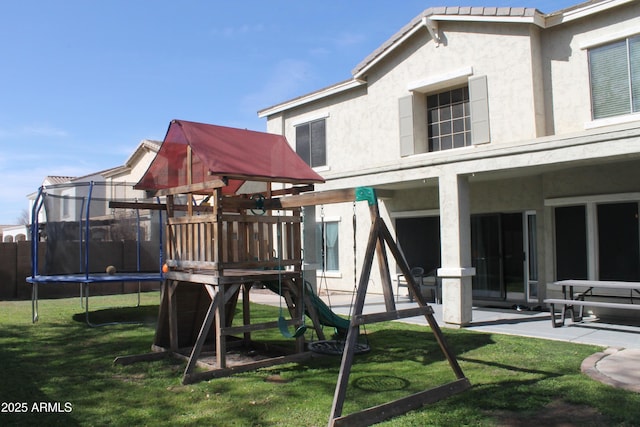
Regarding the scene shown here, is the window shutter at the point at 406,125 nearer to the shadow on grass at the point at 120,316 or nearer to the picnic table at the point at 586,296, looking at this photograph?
the picnic table at the point at 586,296

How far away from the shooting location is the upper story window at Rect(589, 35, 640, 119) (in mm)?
9578

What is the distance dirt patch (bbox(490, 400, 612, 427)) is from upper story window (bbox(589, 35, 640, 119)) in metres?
6.89

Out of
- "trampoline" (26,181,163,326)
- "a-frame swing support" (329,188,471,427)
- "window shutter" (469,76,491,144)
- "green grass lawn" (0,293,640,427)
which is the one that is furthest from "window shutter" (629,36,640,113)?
"trampoline" (26,181,163,326)

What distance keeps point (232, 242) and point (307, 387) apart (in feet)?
7.03

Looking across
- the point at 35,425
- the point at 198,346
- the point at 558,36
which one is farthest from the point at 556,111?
the point at 35,425

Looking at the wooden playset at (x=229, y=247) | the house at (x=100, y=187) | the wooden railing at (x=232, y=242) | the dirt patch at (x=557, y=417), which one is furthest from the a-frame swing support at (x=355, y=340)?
the house at (x=100, y=187)

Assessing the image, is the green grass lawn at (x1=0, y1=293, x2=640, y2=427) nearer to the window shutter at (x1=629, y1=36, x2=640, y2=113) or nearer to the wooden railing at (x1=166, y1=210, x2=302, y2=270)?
the wooden railing at (x1=166, y1=210, x2=302, y2=270)

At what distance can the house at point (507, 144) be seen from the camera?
31.2 ft

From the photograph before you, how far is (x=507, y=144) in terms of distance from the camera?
29.7 feet

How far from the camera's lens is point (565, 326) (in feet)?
30.6

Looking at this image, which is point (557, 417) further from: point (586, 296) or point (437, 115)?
point (437, 115)

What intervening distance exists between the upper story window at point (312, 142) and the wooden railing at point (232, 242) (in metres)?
8.46

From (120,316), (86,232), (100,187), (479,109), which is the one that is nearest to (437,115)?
(479,109)

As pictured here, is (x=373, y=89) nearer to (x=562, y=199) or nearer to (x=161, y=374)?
(x=562, y=199)
